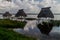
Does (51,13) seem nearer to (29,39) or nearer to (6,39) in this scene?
(29,39)

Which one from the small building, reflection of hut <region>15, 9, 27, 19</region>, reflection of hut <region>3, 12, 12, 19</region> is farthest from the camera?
reflection of hut <region>15, 9, 27, 19</region>

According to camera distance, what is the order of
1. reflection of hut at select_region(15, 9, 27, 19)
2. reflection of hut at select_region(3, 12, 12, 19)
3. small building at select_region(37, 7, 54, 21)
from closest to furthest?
small building at select_region(37, 7, 54, 21) → reflection of hut at select_region(3, 12, 12, 19) → reflection of hut at select_region(15, 9, 27, 19)

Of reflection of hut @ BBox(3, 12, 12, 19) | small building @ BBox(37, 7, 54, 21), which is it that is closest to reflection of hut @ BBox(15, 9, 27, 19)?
reflection of hut @ BBox(3, 12, 12, 19)

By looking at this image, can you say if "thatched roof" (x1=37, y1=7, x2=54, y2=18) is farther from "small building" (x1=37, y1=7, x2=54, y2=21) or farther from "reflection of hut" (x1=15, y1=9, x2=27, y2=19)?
"reflection of hut" (x1=15, y1=9, x2=27, y2=19)

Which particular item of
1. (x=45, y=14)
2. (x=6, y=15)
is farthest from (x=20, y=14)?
(x=45, y=14)

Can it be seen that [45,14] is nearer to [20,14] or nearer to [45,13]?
[45,13]

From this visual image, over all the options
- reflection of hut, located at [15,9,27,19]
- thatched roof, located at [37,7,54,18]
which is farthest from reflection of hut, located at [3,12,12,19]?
thatched roof, located at [37,7,54,18]

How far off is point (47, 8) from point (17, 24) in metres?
6.87

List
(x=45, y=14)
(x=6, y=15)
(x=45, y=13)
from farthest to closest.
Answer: (x=6, y=15)
(x=45, y=13)
(x=45, y=14)

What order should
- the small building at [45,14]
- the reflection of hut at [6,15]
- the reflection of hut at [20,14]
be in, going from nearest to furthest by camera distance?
the small building at [45,14]
the reflection of hut at [6,15]
the reflection of hut at [20,14]

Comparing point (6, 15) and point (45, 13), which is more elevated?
point (45, 13)

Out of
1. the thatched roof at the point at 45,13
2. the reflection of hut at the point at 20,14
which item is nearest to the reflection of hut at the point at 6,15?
the reflection of hut at the point at 20,14

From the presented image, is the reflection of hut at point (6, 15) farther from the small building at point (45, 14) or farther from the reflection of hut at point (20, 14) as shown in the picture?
the small building at point (45, 14)

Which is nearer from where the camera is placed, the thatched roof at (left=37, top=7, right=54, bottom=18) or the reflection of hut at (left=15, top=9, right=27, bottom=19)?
the thatched roof at (left=37, top=7, right=54, bottom=18)
